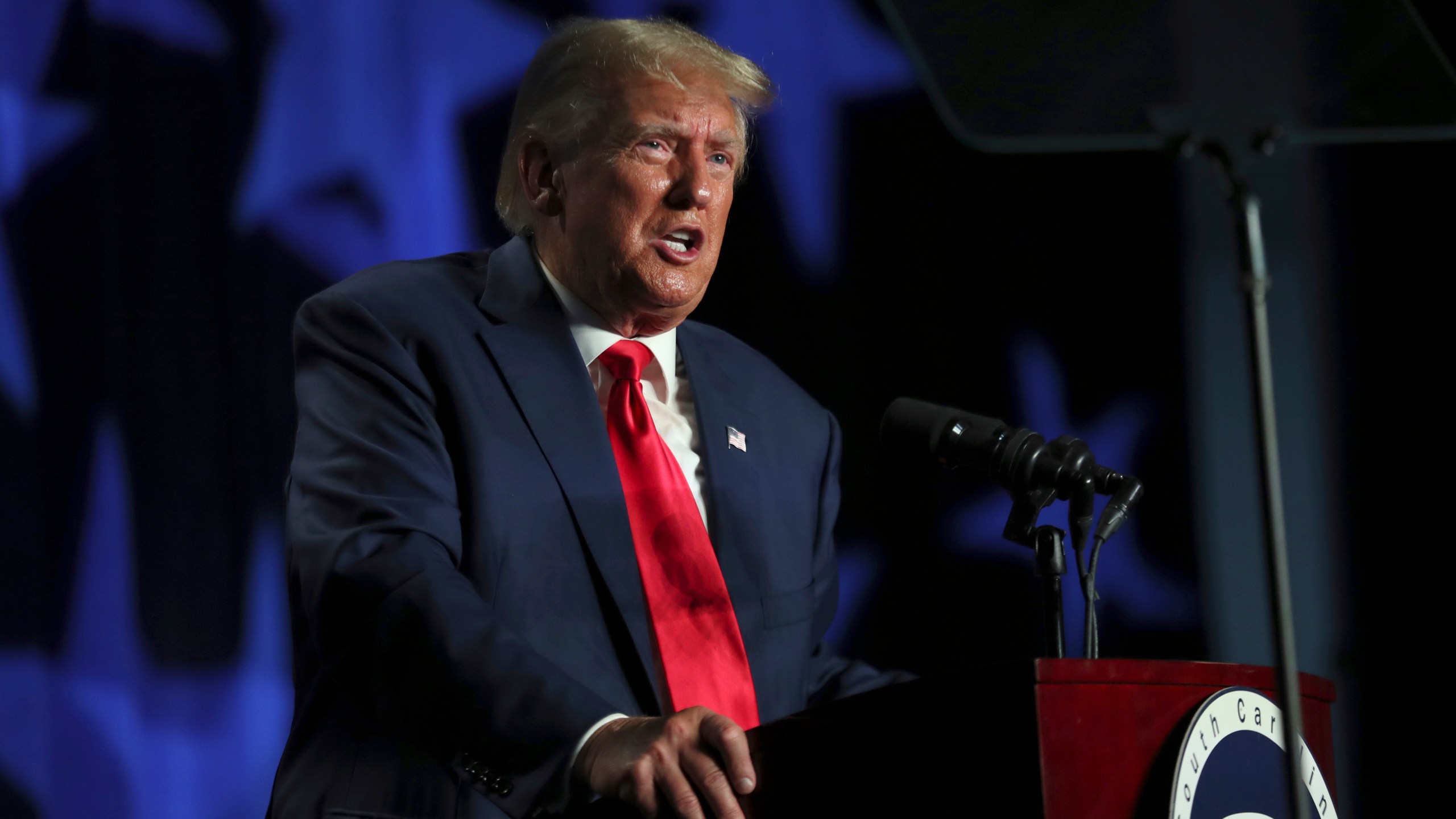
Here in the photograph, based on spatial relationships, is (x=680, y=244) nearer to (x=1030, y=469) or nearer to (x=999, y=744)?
(x=1030, y=469)

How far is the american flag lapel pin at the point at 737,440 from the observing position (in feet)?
6.31

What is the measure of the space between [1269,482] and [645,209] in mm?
1194

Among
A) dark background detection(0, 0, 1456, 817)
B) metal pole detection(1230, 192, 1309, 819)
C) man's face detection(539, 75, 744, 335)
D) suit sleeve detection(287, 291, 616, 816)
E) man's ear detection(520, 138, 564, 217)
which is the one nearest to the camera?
metal pole detection(1230, 192, 1309, 819)

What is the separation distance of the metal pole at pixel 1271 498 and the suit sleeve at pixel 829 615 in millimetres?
991

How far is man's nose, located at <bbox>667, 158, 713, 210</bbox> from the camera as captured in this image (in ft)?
6.31

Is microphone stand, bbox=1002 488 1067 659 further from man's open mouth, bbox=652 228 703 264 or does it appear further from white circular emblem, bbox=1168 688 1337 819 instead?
man's open mouth, bbox=652 228 703 264

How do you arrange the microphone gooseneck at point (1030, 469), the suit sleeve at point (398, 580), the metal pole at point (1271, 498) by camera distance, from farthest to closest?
1. the microphone gooseneck at point (1030, 469)
2. the suit sleeve at point (398, 580)
3. the metal pole at point (1271, 498)

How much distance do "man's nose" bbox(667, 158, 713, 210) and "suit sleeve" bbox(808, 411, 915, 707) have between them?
0.45 meters

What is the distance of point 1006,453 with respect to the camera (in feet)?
4.64

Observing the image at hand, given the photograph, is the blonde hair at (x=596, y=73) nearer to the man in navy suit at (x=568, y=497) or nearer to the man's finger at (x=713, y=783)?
the man in navy suit at (x=568, y=497)

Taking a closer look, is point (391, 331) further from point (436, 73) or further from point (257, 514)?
point (436, 73)

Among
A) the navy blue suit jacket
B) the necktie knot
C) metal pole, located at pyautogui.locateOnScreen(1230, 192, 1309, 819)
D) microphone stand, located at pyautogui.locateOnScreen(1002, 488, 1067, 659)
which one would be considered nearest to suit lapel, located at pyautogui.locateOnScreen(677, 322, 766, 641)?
the navy blue suit jacket

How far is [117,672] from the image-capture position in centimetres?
226

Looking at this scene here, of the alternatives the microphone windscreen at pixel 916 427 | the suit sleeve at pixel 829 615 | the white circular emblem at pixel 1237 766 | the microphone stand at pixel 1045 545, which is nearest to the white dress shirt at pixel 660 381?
the suit sleeve at pixel 829 615
